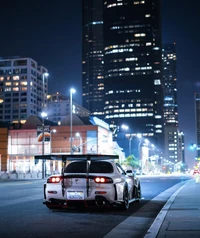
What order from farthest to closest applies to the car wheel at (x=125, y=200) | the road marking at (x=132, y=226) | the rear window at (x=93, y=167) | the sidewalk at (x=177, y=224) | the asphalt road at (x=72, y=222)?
the rear window at (x=93, y=167) → the car wheel at (x=125, y=200) → the asphalt road at (x=72, y=222) → the road marking at (x=132, y=226) → the sidewalk at (x=177, y=224)

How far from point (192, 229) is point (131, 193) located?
6.13m

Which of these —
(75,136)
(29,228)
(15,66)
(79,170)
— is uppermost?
(15,66)

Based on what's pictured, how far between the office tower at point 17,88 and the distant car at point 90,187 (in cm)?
18170

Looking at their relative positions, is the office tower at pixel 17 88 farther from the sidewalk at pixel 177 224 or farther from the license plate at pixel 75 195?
the sidewalk at pixel 177 224

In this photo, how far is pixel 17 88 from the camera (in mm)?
197750

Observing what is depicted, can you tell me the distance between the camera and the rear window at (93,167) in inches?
530

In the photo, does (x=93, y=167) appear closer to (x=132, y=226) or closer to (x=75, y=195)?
(x=75, y=195)

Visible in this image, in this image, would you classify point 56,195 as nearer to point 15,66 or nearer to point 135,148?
point 135,148

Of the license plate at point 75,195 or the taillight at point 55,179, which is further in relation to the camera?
the taillight at point 55,179

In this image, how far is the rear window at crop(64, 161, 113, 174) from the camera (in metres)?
13.5

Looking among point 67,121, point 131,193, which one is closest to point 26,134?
point 67,121

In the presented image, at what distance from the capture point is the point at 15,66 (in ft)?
642

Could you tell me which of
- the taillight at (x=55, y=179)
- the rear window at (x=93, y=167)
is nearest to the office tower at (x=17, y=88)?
the rear window at (x=93, y=167)

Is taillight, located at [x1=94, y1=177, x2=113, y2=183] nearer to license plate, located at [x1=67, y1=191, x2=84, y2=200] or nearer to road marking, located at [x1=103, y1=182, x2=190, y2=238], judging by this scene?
license plate, located at [x1=67, y1=191, x2=84, y2=200]
